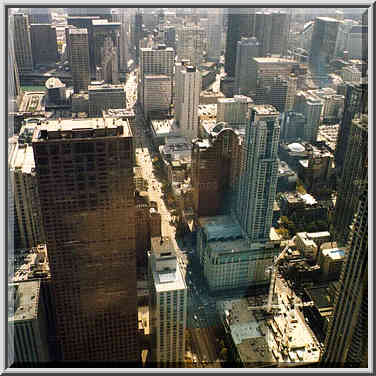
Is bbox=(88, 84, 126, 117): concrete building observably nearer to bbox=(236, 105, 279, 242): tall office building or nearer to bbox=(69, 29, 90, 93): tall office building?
bbox=(69, 29, 90, 93): tall office building

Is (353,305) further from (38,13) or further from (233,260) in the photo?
(38,13)

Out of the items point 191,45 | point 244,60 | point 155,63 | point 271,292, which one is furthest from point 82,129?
point 191,45

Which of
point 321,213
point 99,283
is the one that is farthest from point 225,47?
point 99,283

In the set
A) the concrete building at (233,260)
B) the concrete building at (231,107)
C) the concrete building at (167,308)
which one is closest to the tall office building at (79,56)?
the concrete building at (231,107)

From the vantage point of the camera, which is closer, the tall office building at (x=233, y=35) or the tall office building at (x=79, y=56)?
the tall office building at (x=79, y=56)

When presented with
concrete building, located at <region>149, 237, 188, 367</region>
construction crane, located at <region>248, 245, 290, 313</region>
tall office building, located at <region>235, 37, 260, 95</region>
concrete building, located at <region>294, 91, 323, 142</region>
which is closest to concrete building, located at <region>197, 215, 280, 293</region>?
construction crane, located at <region>248, 245, 290, 313</region>

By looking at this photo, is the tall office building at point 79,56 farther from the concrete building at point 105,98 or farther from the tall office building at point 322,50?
the tall office building at point 322,50
